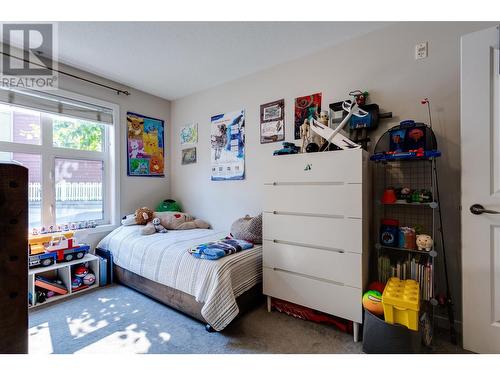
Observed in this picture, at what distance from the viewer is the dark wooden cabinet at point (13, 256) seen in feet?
1.61

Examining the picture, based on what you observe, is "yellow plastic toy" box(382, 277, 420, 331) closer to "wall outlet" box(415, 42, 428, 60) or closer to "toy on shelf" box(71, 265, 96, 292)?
"wall outlet" box(415, 42, 428, 60)

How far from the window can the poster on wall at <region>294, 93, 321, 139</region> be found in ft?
7.26

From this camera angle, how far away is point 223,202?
3.00m

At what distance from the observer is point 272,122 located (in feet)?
8.39

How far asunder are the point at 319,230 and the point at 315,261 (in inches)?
8.9

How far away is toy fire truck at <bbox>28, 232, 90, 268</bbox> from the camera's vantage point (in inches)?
84.0

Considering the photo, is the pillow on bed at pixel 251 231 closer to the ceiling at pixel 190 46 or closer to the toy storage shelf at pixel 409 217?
the toy storage shelf at pixel 409 217

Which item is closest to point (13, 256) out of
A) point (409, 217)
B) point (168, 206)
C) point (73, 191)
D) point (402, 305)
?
point (402, 305)

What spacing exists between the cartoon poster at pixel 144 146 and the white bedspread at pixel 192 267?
3.02 ft

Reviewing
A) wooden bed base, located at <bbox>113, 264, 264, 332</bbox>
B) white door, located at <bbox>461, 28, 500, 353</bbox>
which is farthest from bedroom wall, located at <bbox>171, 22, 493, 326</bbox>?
wooden bed base, located at <bbox>113, 264, 264, 332</bbox>

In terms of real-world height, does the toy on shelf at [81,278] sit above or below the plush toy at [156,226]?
below

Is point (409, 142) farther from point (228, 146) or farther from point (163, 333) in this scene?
point (163, 333)

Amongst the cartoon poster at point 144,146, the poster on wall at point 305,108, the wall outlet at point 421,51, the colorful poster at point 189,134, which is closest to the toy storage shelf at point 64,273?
the cartoon poster at point 144,146
